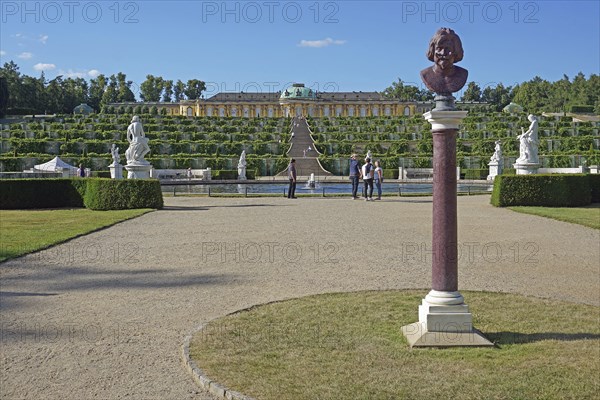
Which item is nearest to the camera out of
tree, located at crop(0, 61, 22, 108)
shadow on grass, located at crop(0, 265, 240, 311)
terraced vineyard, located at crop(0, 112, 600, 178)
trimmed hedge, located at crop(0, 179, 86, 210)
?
shadow on grass, located at crop(0, 265, 240, 311)

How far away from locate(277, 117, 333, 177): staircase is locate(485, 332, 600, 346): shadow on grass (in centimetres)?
4086

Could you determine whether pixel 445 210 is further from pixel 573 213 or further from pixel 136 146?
pixel 136 146

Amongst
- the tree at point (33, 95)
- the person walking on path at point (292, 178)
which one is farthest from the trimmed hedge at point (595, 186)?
the tree at point (33, 95)

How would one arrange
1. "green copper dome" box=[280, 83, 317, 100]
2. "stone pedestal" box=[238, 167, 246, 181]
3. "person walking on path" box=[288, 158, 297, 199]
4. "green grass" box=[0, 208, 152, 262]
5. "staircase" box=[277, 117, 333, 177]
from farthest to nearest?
1. "green copper dome" box=[280, 83, 317, 100]
2. "staircase" box=[277, 117, 333, 177]
3. "stone pedestal" box=[238, 167, 246, 181]
4. "person walking on path" box=[288, 158, 297, 199]
5. "green grass" box=[0, 208, 152, 262]

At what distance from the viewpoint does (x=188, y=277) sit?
8508 mm

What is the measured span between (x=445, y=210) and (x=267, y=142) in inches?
2151

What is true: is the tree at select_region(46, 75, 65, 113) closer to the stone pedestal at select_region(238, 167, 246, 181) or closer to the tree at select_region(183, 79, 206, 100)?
the tree at select_region(183, 79, 206, 100)

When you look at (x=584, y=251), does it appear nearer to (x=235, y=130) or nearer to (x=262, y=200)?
(x=262, y=200)

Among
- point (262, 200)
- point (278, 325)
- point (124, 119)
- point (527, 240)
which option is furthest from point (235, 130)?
point (278, 325)

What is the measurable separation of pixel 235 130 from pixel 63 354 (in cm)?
6572

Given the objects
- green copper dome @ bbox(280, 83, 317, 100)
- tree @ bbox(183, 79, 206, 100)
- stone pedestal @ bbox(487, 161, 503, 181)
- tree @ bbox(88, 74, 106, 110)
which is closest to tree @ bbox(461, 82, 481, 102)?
green copper dome @ bbox(280, 83, 317, 100)

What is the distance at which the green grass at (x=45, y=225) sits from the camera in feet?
36.7

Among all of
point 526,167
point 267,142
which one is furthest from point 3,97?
point 526,167

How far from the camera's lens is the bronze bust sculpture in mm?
5629
